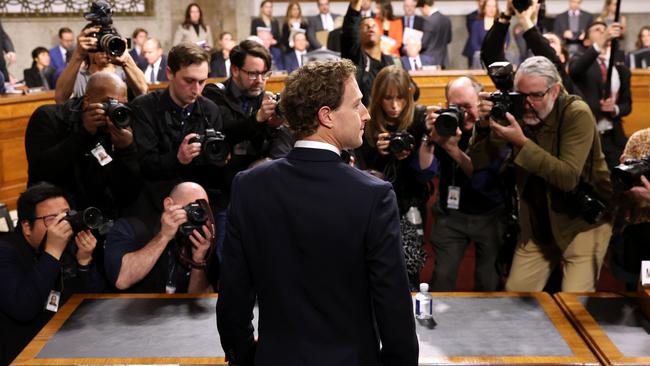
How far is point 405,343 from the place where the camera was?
5.85 ft

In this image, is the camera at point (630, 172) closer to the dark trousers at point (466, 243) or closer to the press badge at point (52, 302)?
the dark trousers at point (466, 243)

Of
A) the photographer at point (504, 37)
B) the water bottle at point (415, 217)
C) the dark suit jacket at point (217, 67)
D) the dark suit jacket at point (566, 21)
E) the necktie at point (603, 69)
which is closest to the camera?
the water bottle at point (415, 217)

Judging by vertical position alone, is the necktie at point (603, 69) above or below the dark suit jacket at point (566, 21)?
below

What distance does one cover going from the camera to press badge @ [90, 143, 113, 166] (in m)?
3.40

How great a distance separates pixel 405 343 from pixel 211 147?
1787 millimetres

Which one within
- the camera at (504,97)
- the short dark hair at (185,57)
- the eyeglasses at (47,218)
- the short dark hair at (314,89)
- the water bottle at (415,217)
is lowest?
the water bottle at (415,217)

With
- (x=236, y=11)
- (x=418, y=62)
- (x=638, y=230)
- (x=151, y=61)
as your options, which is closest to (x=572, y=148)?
(x=638, y=230)

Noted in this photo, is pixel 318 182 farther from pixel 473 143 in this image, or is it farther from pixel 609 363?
pixel 473 143

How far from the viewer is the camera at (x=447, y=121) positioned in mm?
3484

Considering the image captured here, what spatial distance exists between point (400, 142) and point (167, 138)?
40.1 inches

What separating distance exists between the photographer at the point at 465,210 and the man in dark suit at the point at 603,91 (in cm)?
178

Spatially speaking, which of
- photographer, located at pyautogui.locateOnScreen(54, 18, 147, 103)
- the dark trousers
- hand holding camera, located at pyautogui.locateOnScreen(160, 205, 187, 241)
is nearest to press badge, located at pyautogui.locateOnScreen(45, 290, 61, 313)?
hand holding camera, located at pyautogui.locateOnScreen(160, 205, 187, 241)

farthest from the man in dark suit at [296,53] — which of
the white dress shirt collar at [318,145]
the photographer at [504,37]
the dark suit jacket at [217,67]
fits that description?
the white dress shirt collar at [318,145]

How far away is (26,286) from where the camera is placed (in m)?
2.92
